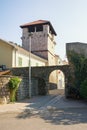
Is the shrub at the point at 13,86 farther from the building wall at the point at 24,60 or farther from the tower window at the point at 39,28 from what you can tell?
the tower window at the point at 39,28

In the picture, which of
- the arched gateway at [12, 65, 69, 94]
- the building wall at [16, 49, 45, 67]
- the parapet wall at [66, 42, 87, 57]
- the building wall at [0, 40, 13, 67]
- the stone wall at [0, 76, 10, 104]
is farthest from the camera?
the building wall at [16, 49, 45, 67]

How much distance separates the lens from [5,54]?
26.5m

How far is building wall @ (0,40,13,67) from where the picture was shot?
26108 millimetres

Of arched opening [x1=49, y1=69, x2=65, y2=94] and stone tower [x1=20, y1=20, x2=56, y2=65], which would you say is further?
stone tower [x1=20, y1=20, x2=56, y2=65]

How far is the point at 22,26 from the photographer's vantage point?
3819 centimetres

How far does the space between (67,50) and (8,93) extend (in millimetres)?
8486

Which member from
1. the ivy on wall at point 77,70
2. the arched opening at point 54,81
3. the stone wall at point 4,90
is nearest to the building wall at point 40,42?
the arched opening at point 54,81

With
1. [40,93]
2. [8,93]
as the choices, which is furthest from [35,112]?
[40,93]

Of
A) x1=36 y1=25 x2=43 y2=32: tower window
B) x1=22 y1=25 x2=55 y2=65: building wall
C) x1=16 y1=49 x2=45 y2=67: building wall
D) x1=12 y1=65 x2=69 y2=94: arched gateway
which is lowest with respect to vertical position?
x1=12 y1=65 x2=69 y2=94: arched gateway

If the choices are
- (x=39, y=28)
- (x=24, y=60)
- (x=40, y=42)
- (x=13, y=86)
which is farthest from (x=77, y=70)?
(x=39, y=28)

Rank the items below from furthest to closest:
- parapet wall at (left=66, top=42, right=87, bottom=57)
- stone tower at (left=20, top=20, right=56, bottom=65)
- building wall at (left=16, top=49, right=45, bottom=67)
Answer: stone tower at (left=20, top=20, right=56, bottom=65) → building wall at (left=16, top=49, right=45, bottom=67) → parapet wall at (left=66, top=42, right=87, bottom=57)

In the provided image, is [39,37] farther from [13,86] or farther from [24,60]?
[13,86]

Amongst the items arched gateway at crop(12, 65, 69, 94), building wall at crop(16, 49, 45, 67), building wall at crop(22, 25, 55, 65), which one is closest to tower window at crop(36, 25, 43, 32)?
building wall at crop(22, 25, 55, 65)

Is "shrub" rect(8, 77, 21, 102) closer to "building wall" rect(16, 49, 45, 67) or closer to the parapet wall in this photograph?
the parapet wall
